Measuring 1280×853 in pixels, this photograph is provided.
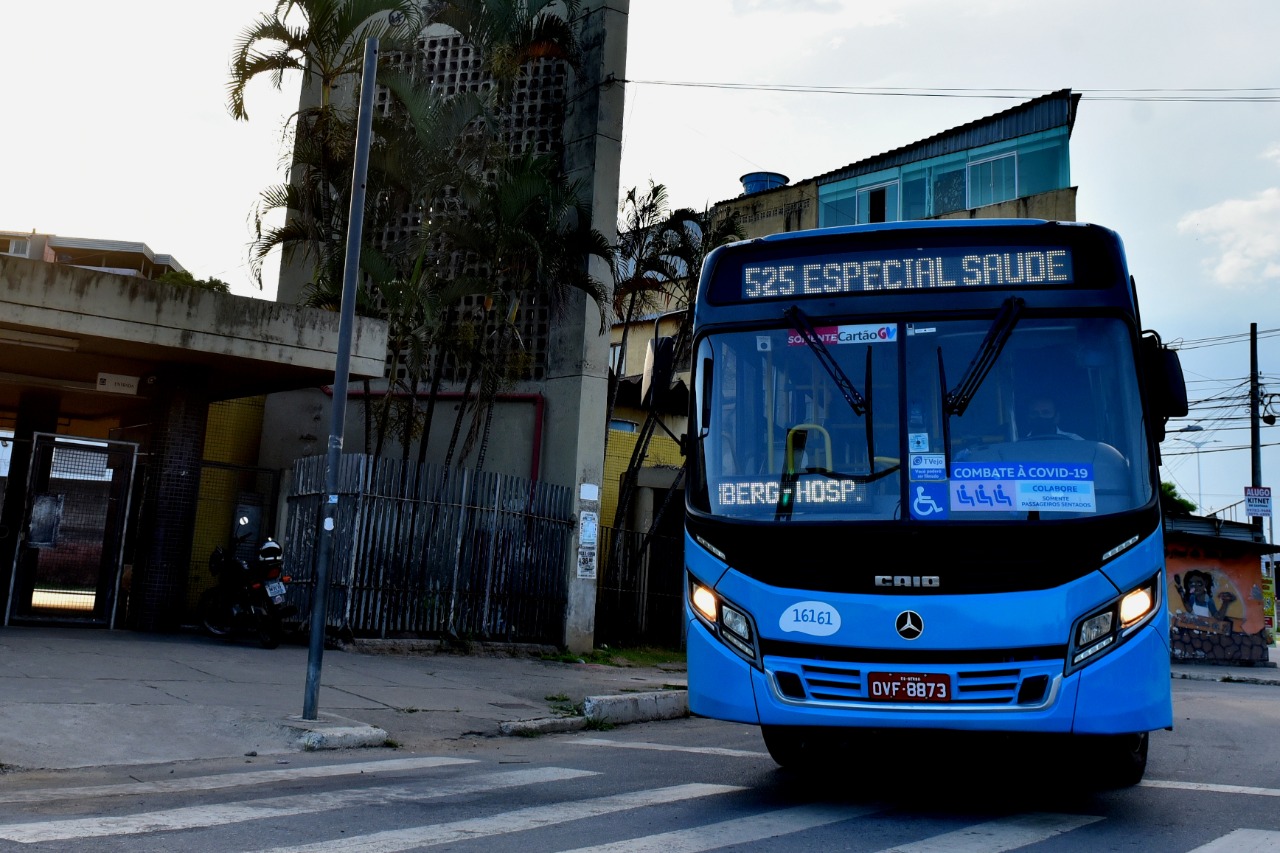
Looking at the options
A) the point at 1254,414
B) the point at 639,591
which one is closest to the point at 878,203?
the point at 1254,414

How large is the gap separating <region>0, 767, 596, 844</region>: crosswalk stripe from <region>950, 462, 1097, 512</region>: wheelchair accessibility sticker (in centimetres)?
304

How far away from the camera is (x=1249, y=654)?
30.6 meters

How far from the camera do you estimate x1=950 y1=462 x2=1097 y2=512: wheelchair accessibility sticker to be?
20.6 feet

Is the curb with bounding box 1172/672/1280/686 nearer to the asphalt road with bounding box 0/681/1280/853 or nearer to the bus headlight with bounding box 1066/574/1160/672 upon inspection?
the asphalt road with bounding box 0/681/1280/853

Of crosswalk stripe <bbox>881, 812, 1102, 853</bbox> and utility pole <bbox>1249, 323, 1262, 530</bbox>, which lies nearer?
crosswalk stripe <bbox>881, 812, 1102, 853</bbox>

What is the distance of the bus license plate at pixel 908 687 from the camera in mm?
6117

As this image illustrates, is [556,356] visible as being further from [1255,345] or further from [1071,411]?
[1255,345]

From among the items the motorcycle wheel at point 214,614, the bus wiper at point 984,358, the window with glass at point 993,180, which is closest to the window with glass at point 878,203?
the window with glass at point 993,180

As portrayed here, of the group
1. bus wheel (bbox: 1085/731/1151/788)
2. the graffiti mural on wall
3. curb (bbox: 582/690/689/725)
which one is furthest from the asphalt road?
the graffiti mural on wall

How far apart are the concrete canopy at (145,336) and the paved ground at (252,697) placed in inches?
137

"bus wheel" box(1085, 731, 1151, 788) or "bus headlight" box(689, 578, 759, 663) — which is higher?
"bus headlight" box(689, 578, 759, 663)

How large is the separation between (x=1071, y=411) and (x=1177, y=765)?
3.94 meters

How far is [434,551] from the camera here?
15.7m

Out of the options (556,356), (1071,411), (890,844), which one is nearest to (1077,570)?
(1071,411)
